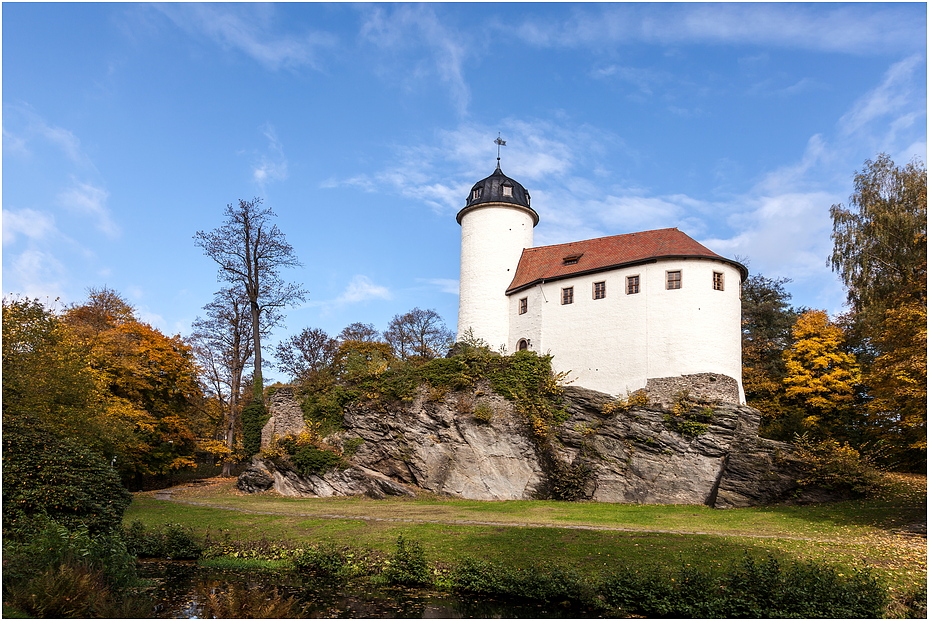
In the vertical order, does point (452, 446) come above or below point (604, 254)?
below

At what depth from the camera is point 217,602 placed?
11523mm

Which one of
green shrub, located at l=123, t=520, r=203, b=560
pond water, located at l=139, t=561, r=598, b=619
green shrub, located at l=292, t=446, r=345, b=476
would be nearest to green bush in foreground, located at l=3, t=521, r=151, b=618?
pond water, located at l=139, t=561, r=598, b=619

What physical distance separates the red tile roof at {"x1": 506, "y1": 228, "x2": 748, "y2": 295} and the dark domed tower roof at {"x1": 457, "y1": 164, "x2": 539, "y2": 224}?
9.09 feet

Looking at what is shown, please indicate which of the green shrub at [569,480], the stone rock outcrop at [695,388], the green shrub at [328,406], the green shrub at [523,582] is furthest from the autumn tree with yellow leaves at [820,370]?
the green shrub at [523,582]

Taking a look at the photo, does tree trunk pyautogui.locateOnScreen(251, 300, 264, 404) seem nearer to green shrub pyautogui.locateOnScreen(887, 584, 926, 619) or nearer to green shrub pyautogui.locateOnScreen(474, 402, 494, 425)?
green shrub pyautogui.locateOnScreen(474, 402, 494, 425)

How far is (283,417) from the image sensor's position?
31.5 m

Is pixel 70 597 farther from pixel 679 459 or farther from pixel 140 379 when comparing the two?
pixel 140 379

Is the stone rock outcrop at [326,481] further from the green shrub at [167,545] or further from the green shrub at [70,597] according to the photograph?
the green shrub at [70,597]

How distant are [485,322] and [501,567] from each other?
20225 millimetres

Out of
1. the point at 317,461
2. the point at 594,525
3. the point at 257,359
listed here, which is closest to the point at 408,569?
the point at 594,525

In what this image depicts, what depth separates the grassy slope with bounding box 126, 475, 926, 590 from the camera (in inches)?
561

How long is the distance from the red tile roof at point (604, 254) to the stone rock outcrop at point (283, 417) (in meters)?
12.1

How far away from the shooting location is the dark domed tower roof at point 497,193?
34500 mm

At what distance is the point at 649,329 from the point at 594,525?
38.2 ft
